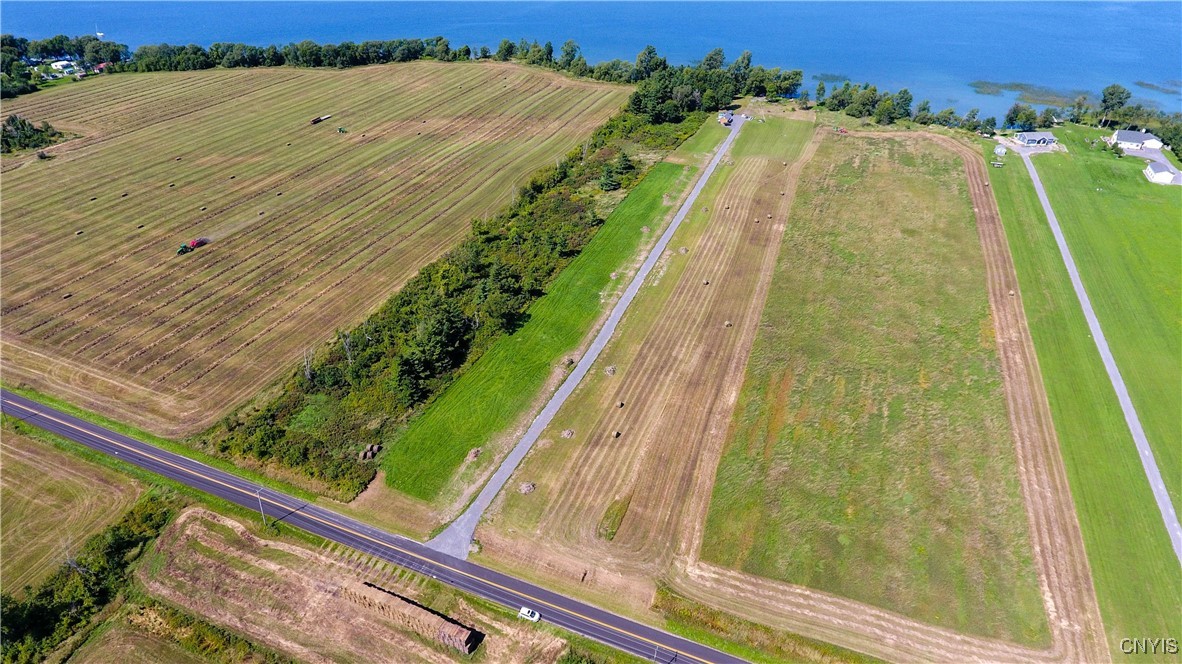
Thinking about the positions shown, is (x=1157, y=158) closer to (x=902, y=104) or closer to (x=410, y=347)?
(x=902, y=104)

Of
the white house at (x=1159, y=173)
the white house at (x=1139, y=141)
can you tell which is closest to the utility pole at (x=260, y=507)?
the white house at (x=1159, y=173)

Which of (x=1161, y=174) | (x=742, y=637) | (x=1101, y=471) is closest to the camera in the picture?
(x=742, y=637)

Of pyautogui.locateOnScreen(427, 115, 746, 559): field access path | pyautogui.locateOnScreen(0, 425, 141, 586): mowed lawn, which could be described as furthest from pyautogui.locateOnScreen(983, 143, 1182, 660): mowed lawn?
pyautogui.locateOnScreen(0, 425, 141, 586): mowed lawn

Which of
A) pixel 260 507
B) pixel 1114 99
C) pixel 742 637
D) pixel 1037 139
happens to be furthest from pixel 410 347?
pixel 1114 99

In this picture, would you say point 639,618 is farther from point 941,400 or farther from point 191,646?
point 941,400

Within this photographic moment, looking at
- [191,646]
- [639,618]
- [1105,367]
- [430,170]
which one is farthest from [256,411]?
[1105,367]
